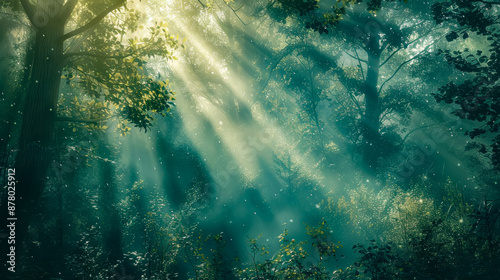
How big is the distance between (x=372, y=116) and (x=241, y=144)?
9.30 m

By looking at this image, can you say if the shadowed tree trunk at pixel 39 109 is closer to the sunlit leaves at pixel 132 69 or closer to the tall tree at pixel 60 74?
the tall tree at pixel 60 74

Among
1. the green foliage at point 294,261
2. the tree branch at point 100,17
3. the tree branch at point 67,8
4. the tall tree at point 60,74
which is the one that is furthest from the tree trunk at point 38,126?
the green foliage at point 294,261

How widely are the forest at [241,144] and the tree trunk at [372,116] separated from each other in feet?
0.39

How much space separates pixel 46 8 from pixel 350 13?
53.6ft

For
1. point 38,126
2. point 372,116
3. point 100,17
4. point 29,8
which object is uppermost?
point 372,116

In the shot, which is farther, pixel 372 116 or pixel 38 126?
pixel 372 116

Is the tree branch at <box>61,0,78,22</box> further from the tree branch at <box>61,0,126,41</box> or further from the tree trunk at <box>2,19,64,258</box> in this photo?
the tree branch at <box>61,0,126,41</box>

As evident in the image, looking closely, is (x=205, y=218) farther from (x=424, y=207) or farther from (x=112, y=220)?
(x=424, y=207)

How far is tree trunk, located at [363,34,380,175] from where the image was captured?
55.6ft

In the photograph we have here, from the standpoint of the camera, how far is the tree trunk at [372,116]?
55.6 feet

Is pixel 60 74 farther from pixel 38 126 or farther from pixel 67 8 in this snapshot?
pixel 67 8

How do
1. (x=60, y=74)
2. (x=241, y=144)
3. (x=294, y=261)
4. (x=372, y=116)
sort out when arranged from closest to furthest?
1. (x=294, y=261)
2. (x=60, y=74)
3. (x=372, y=116)
4. (x=241, y=144)

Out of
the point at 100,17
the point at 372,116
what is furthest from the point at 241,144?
the point at 100,17

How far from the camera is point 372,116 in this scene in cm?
1738
